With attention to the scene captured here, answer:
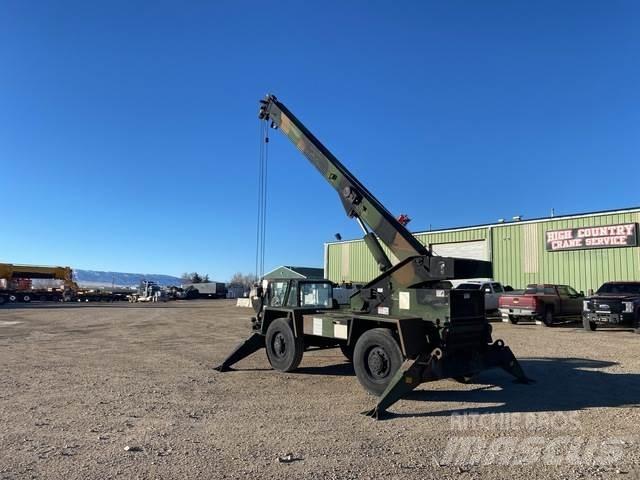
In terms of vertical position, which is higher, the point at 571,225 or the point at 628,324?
the point at 571,225

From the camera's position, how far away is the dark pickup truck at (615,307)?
1848 centimetres

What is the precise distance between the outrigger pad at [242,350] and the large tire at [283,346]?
0.26 meters

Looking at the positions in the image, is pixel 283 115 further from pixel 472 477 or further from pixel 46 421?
pixel 472 477

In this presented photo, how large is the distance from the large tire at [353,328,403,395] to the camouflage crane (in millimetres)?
16

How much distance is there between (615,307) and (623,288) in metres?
1.97

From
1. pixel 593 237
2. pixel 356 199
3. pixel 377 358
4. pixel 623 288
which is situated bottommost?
pixel 377 358

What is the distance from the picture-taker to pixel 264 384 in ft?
32.6

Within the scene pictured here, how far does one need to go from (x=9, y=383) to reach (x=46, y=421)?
3.27m

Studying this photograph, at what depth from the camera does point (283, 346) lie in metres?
11.2

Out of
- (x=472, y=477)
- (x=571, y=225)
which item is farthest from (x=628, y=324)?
(x=472, y=477)

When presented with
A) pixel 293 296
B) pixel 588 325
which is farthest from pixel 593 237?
pixel 293 296

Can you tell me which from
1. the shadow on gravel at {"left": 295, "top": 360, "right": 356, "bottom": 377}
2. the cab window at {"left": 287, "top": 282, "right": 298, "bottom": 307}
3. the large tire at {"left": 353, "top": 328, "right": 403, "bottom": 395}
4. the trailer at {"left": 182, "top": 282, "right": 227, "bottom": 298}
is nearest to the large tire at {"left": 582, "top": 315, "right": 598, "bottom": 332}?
the shadow on gravel at {"left": 295, "top": 360, "right": 356, "bottom": 377}

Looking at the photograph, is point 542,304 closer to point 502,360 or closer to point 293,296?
point 502,360

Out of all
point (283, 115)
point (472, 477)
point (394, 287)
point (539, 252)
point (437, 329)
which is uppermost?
point (283, 115)
